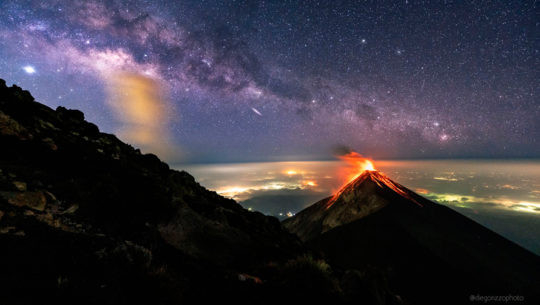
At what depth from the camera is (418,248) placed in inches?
1154

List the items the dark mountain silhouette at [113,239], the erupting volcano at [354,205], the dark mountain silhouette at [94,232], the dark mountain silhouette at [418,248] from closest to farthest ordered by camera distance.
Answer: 1. the dark mountain silhouette at [94,232]
2. the dark mountain silhouette at [113,239]
3. the dark mountain silhouette at [418,248]
4. the erupting volcano at [354,205]

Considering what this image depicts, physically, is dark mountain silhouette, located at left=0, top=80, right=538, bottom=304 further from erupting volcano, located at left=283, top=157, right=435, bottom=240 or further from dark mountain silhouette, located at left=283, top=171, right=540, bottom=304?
erupting volcano, located at left=283, top=157, right=435, bottom=240

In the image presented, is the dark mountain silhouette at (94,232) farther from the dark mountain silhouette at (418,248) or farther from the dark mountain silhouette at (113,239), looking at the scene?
the dark mountain silhouette at (418,248)

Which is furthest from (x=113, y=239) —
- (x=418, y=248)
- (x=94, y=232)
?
(x=418, y=248)

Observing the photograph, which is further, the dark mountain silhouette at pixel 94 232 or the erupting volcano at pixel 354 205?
the erupting volcano at pixel 354 205

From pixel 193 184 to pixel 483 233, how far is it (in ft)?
179

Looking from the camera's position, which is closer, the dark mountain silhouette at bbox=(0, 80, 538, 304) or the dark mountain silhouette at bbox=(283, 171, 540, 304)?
the dark mountain silhouette at bbox=(0, 80, 538, 304)

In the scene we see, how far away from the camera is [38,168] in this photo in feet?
22.1

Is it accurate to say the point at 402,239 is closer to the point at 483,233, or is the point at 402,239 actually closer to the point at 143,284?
the point at 483,233

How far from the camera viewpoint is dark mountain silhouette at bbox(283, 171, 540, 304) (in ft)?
81.4


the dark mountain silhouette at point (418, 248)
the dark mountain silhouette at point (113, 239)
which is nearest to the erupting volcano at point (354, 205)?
the dark mountain silhouette at point (418, 248)

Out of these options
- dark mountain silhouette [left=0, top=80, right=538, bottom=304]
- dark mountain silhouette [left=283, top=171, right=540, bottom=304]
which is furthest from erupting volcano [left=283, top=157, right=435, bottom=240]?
dark mountain silhouette [left=0, top=80, right=538, bottom=304]

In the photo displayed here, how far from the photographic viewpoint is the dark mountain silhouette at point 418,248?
24.8 metres

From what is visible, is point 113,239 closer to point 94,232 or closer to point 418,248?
point 94,232
